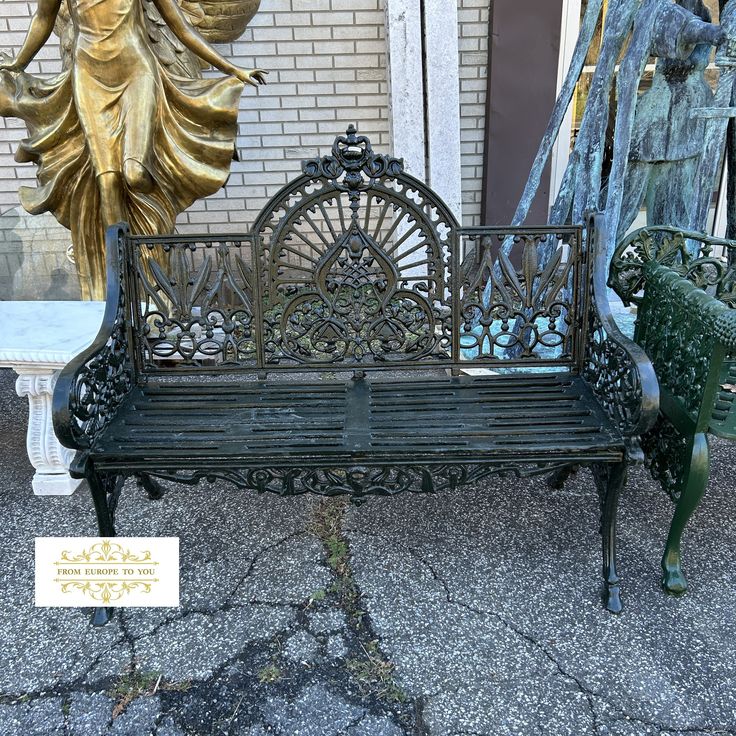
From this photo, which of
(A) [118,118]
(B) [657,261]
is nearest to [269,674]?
(B) [657,261]

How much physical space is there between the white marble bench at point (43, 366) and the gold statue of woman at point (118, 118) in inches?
52.2

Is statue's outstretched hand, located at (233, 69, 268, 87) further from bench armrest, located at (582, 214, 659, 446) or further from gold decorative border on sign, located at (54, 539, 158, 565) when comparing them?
gold decorative border on sign, located at (54, 539, 158, 565)

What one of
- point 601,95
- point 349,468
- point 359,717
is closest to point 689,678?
point 359,717

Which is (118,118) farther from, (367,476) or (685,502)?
(685,502)

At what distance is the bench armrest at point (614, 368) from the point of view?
73.7 inches

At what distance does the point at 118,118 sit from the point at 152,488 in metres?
2.37

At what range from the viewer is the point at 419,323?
2.53m

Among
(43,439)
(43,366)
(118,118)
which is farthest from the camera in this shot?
(118,118)

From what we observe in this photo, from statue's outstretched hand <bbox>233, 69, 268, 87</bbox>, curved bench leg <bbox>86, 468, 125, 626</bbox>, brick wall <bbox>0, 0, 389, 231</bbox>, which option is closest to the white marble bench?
curved bench leg <bbox>86, 468, 125, 626</bbox>

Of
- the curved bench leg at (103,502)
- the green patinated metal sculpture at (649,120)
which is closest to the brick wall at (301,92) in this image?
the green patinated metal sculpture at (649,120)

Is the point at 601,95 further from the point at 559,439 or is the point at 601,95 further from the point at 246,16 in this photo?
the point at 246,16

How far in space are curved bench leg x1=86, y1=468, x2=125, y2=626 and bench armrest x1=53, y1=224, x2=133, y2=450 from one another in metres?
0.12

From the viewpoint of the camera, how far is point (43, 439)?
8.81 ft

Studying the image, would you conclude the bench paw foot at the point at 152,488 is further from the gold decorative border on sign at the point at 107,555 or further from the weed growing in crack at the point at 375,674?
the weed growing in crack at the point at 375,674
